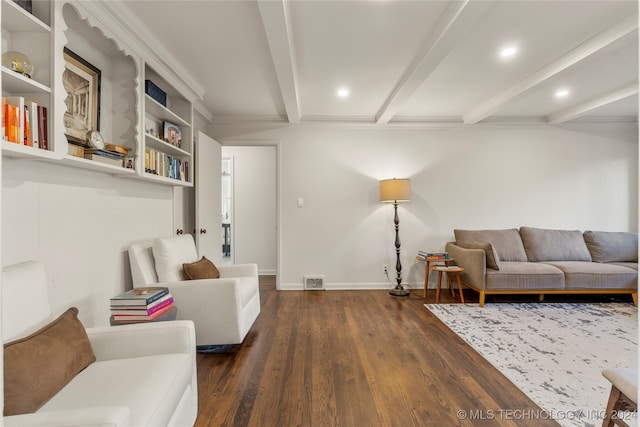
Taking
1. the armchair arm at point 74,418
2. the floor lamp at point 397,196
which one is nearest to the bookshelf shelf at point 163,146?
the armchair arm at point 74,418

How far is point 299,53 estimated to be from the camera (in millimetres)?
2547

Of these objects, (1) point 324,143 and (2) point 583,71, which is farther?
(1) point 324,143

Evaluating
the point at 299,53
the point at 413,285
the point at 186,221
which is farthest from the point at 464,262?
the point at 186,221

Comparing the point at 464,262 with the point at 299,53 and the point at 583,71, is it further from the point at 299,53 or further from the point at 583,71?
the point at 299,53

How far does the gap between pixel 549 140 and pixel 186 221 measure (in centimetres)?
489

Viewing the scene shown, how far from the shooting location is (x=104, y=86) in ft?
7.31

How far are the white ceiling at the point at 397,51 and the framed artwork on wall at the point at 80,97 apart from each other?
1.52 feet

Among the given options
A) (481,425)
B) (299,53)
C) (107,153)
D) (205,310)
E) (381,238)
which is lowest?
(481,425)

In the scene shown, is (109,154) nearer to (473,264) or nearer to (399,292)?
(399,292)

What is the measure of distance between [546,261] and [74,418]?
4.59m

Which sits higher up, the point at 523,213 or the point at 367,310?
the point at 523,213

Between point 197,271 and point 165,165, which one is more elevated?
point 165,165

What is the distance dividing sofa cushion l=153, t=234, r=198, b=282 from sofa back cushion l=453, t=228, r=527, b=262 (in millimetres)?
3371

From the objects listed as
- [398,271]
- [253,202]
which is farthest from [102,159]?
[253,202]
